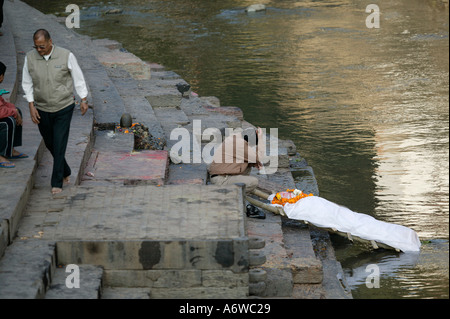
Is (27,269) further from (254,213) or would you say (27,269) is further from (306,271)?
(254,213)

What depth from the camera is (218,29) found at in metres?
20.5

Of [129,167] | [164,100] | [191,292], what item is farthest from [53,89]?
[164,100]

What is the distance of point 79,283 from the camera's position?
4.95 meters

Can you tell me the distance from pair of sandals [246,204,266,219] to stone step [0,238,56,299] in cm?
210

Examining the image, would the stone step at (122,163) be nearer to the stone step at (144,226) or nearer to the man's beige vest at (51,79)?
the stone step at (144,226)

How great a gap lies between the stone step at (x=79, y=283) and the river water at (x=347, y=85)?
2346 mm

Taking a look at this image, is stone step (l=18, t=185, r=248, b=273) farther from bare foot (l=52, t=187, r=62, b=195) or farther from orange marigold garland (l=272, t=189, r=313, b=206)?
orange marigold garland (l=272, t=189, r=313, b=206)

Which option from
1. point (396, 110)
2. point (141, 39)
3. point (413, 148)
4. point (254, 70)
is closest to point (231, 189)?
point (413, 148)

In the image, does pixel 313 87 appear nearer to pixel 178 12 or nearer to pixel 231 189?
pixel 231 189

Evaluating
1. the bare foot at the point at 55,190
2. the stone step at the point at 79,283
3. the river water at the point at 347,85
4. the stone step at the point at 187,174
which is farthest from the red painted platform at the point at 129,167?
the river water at the point at 347,85

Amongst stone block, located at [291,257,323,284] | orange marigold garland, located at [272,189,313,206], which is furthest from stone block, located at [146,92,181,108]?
stone block, located at [291,257,323,284]

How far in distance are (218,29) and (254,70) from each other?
5.13 m

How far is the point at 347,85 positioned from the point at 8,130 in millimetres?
9272

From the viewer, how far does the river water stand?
7726mm
